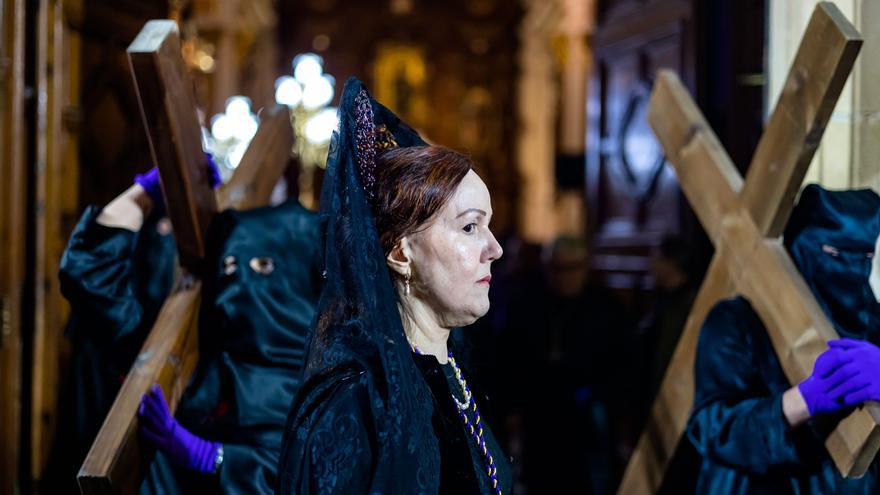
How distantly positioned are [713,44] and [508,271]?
2168 millimetres

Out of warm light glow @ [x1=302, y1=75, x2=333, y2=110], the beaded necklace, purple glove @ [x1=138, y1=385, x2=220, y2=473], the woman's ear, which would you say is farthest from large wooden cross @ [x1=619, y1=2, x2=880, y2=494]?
warm light glow @ [x1=302, y1=75, x2=333, y2=110]

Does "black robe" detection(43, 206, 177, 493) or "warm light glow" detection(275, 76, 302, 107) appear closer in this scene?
"black robe" detection(43, 206, 177, 493)

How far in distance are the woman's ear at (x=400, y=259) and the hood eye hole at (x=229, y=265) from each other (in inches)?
40.5

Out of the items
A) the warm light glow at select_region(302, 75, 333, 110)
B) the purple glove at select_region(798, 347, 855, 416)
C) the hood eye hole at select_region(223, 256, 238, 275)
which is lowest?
the purple glove at select_region(798, 347, 855, 416)

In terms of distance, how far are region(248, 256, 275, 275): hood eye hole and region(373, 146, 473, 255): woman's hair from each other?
1013mm

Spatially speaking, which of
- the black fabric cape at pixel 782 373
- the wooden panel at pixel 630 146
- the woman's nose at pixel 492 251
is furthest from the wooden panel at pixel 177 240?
the wooden panel at pixel 630 146

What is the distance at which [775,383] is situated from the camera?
8.21ft

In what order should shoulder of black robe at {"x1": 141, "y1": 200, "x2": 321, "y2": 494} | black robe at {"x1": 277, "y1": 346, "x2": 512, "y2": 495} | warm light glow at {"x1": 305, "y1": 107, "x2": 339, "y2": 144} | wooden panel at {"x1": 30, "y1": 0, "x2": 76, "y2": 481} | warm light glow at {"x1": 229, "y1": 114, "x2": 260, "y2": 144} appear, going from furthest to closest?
warm light glow at {"x1": 305, "y1": 107, "x2": 339, "y2": 144}, warm light glow at {"x1": 229, "y1": 114, "x2": 260, "y2": 144}, wooden panel at {"x1": 30, "y1": 0, "x2": 76, "y2": 481}, shoulder of black robe at {"x1": 141, "y1": 200, "x2": 321, "y2": 494}, black robe at {"x1": 277, "y1": 346, "x2": 512, "y2": 495}

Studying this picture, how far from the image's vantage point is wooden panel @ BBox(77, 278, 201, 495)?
221cm

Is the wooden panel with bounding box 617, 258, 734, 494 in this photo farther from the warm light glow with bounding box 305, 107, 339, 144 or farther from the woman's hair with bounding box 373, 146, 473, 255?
the warm light glow with bounding box 305, 107, 339, 144

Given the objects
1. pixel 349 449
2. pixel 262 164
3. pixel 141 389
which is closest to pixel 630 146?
pixel 262 164

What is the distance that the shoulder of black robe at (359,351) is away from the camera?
5.05 feet

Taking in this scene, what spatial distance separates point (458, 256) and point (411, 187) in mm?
153

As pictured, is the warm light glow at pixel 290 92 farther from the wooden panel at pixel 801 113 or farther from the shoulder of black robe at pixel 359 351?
the shoulder of black robe at pixel 359 351
